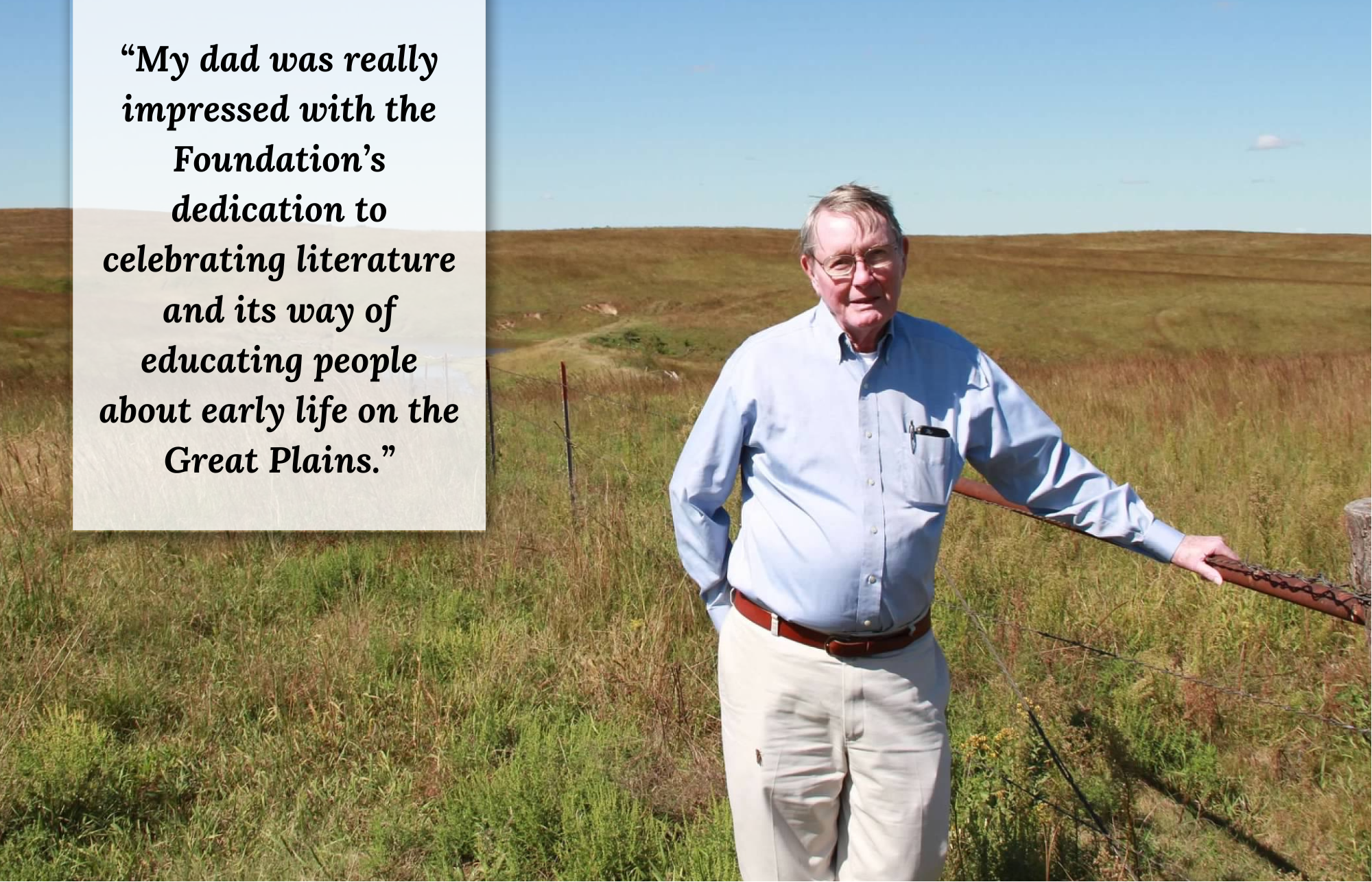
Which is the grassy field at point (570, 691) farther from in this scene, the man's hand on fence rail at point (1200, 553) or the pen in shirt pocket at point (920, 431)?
the pen in shirt pocket at point (920, 431)

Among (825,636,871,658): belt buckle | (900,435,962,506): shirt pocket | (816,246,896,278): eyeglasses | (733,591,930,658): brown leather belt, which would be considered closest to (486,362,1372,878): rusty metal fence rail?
(900,435,962,506): shirt pocket

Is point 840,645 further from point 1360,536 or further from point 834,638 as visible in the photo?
point 1360,536

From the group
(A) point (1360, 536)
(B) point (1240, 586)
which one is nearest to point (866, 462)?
(A) point (1360, 536)

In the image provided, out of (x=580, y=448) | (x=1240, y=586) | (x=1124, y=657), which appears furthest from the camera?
(x=580, y=448)

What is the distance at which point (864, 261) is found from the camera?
2.23 m

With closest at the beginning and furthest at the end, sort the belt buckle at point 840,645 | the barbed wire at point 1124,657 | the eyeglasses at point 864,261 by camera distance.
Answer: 1. the eyeglasses at point 864,261
2. the belt buckle at point 840,645
3. the barbed wire at point 1124,657

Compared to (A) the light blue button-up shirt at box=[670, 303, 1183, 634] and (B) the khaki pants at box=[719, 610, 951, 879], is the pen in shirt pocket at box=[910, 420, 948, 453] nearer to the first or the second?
(A) the light blue button-up shirt at box=[670, 303, 1183, 634]

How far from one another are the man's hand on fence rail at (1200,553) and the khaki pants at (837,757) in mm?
549

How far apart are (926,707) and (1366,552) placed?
998 mm

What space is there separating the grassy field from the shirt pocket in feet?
3.67

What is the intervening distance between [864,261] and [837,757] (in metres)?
1.04

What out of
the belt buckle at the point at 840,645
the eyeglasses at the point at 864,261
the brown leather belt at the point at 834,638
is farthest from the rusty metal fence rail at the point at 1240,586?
the eyeglasses at the point at 864,261

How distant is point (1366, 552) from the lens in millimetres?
2404

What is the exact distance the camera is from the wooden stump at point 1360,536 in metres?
2.38
